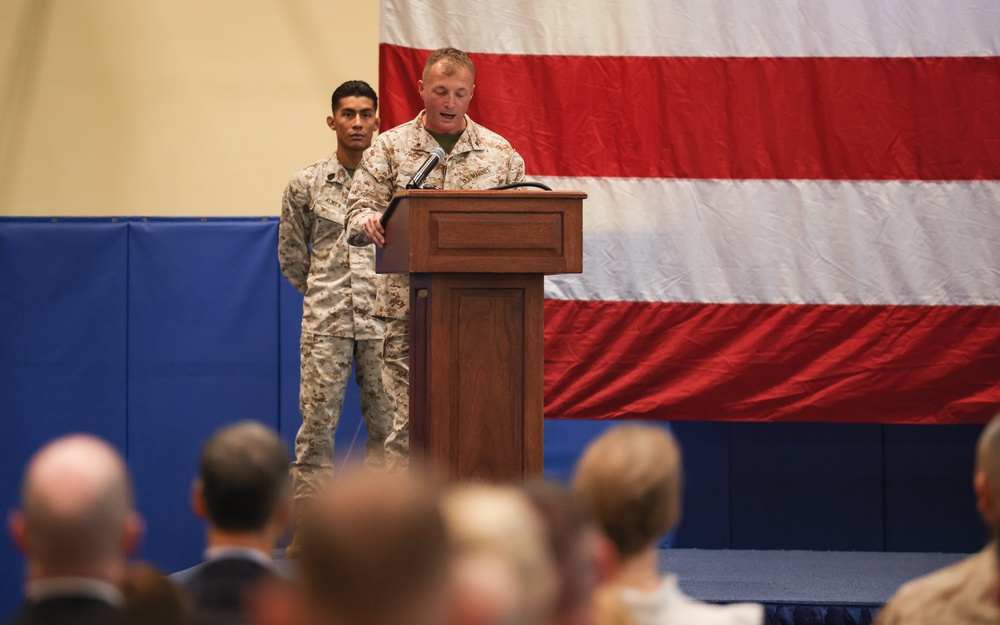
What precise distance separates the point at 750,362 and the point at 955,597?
342 centimetres

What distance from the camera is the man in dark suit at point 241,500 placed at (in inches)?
68.4

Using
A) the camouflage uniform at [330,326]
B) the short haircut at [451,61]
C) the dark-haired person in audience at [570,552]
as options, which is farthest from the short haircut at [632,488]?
the camouflage uniform at [330,326]

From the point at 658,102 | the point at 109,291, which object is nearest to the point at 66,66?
the point at 109,291

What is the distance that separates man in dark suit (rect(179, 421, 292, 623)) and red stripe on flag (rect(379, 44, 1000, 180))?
3433mm

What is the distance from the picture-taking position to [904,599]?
170 cm

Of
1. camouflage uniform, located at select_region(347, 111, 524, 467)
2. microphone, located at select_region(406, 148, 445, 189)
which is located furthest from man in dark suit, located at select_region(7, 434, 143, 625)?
camouflage uniform, located at select_region(347, 111, 524, 467)

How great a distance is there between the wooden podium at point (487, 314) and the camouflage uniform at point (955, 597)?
1562 mm

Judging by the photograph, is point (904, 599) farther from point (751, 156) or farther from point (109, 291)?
point (109, 291)

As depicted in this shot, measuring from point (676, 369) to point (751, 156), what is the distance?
0.94m

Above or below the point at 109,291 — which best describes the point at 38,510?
below

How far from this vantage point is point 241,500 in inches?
69.8

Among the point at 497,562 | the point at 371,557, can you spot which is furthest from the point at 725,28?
the point at 371,557

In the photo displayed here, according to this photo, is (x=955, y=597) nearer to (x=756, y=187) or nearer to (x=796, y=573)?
→ (x=796, y=573)

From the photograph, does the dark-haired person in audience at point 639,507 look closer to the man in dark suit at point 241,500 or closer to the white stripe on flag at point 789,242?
the man in dark suit at point 241,500
